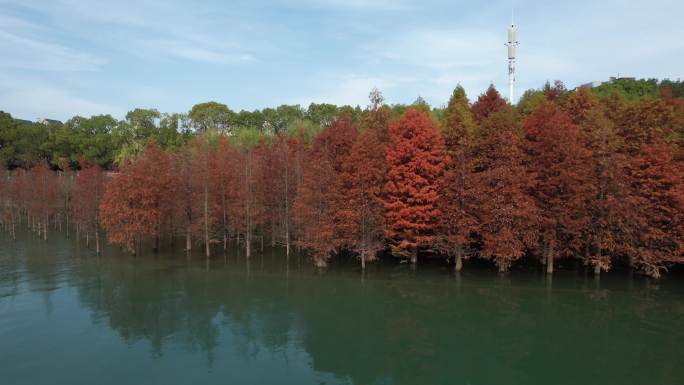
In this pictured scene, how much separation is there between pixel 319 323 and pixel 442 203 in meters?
13.9

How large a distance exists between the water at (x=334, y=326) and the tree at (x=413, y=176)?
432 centimetres

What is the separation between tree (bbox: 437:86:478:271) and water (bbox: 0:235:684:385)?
3076 millimetres

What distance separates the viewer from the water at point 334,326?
56.9ft

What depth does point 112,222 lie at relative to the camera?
36.1 metres

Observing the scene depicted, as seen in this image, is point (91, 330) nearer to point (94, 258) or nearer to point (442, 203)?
point (94, 258)

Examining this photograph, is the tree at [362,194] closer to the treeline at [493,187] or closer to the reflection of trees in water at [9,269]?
the treeline at [493,187]

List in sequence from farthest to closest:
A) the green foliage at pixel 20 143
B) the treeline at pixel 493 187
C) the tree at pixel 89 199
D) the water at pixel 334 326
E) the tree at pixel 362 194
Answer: the green foliage at pixel 20 143 → the tree at pixel 89 199 → the tree at pixel 362 194 → the treeline at pixel 493 187 → the water at pixel 334 326

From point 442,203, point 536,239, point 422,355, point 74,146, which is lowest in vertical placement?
point 422,355

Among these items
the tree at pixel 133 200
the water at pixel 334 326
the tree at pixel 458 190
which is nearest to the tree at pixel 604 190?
the water at pixel 334 326

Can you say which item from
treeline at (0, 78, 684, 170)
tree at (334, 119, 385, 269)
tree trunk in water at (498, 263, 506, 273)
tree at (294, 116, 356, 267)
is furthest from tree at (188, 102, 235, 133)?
tree trunk in water at (498, 263, 506, 273)

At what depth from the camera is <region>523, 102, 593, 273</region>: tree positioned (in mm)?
29062

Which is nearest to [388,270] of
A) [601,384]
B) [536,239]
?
[536,239]

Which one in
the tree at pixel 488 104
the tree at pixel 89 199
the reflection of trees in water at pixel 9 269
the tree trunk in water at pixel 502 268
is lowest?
the reflection of trees in water at pixel 9 269

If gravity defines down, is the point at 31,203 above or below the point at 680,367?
above
